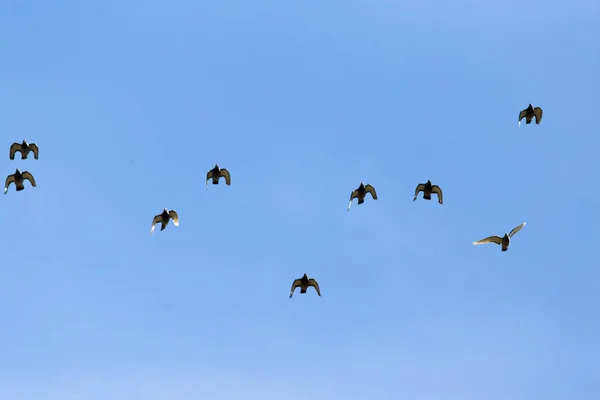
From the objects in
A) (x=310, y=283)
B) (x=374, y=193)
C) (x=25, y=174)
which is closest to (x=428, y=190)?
(x=374, y=193)

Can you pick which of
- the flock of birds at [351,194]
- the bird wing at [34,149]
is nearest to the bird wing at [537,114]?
the flock of birds at [351,194]

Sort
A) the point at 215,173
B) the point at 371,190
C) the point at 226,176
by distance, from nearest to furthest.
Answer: the point at 215,173, the point at 226,176, the point at 371,190

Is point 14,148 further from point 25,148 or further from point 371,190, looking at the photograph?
point 371,190

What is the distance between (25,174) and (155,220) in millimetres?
9355

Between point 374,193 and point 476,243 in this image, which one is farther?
point 374,193

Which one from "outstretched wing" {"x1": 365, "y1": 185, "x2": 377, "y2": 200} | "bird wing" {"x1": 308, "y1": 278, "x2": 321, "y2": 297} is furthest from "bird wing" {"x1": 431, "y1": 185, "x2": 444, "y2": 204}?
"bird wing" {"x1": 308, "y1": 278, "x2": 321, "y2": 297}

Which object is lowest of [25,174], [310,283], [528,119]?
[310,283]

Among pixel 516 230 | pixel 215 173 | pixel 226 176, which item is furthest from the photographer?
pixel 226 176

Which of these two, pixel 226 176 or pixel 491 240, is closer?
pixel 491 240

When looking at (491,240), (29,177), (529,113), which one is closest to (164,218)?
(29,177)

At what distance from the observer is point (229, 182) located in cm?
7250

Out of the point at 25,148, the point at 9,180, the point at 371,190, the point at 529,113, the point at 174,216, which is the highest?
the point at 529,113

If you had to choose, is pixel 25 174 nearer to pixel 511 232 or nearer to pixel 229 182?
pixel 229 182

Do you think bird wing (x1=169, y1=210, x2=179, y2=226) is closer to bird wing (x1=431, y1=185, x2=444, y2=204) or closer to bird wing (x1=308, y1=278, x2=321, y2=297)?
bird wing (x1=308, y1=278, x2=321, y2=297)
